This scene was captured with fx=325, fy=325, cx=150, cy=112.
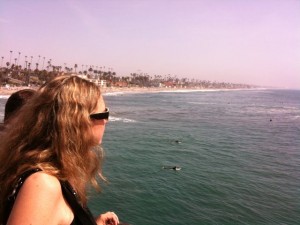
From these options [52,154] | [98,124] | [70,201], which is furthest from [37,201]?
[98,124]

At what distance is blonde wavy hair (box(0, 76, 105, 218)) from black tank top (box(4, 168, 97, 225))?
2.8 inches

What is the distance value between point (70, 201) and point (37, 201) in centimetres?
27

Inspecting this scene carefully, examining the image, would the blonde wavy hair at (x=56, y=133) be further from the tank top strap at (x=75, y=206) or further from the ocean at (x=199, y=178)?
the ocean at (x=199, y=178)

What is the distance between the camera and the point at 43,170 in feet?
5.71

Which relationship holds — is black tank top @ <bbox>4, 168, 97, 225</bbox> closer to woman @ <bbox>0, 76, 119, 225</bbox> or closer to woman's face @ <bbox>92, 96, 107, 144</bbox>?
woman @ <bbox>0, 76, 119, 225</bbox>

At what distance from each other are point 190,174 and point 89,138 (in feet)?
74.9

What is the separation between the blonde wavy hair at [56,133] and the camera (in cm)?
188

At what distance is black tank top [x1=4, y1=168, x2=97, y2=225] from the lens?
1.66 m

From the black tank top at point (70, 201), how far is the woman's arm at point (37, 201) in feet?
0.15

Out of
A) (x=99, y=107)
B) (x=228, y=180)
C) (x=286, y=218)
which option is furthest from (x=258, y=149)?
(x=99, y=107)

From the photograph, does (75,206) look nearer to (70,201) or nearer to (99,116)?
(70,201)

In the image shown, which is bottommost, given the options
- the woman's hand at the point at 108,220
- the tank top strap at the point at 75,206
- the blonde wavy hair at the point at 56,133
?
the woman's hand at the point at 108,220

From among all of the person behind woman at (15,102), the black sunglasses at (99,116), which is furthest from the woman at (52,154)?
the person behind woman at (15,102)

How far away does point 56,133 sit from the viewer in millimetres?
1962
